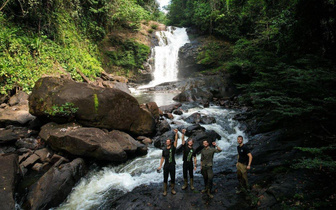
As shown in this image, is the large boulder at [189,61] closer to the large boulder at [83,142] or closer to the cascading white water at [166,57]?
the cascading white water at [166,57]

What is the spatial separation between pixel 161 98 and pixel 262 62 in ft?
36.9

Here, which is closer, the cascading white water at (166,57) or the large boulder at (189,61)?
the cascading white water at (166,57)

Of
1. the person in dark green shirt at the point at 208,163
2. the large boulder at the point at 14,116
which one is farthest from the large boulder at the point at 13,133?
the person in dark green shirt at the point at 208,163

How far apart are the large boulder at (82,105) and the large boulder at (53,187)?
94.1 inches

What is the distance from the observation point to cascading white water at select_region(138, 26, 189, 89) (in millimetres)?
27047

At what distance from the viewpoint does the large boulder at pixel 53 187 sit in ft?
16.7

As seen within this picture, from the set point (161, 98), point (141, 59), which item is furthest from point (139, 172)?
point (141, 59)

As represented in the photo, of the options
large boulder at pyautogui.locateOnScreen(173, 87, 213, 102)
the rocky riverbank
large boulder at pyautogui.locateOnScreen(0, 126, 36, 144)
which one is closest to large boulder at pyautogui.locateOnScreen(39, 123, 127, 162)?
large boulder at pyautogui.locateOnScreen(0, 126, 36, 144)

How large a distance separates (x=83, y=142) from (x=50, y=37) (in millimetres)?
12548

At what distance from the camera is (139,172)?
7.09m

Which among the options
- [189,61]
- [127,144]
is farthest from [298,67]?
[189,61]

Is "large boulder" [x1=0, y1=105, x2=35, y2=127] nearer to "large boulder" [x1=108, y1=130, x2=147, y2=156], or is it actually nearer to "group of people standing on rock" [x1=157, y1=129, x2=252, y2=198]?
"large boulder" [x1=108, y1=130, x2=147, y2=156]

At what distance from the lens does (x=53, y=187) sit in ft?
17.8

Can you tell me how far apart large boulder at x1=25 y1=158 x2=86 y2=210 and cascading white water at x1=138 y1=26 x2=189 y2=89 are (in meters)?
19.5
